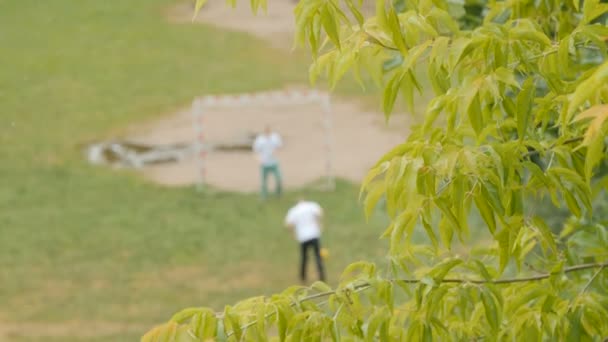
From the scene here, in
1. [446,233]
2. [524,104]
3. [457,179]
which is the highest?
[524,104]

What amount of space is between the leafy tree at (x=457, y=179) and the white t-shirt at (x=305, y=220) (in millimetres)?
10031

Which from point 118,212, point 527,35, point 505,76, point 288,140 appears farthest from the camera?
point 288,140

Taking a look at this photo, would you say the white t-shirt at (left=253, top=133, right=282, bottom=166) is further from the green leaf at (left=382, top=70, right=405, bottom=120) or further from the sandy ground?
the green leaf at (left=382, top=70, right=405, bottom=120)

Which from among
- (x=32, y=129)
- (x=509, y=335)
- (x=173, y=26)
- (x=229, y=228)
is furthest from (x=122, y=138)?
(x=509, y=335)

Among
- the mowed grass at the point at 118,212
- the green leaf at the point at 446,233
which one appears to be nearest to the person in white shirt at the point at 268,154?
the mowed grass at the point at 118,212

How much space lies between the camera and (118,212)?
61.3 feet

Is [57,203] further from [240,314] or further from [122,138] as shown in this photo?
[240,314]

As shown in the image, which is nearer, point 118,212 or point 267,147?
point 118,212

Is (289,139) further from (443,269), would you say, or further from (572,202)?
(572,202)

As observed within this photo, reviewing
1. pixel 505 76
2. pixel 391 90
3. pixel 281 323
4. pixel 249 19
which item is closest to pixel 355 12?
pixel 391 90

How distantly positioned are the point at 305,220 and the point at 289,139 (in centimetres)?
808

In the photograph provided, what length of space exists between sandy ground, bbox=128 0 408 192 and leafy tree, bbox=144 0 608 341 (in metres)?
15.8

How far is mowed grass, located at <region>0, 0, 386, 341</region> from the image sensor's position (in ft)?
49.5

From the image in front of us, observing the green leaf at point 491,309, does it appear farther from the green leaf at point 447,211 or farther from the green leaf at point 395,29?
the green leaf at point 395,29
